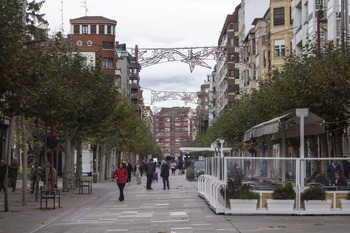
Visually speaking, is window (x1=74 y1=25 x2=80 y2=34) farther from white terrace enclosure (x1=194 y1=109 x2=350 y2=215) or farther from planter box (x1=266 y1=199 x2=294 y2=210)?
planter box (x1=266 y1=199 x2=294 y2=210)

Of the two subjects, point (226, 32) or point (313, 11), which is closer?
point (313, 11)

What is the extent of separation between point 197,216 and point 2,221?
5841 millimetres

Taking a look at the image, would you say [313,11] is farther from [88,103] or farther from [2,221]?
[2,221]

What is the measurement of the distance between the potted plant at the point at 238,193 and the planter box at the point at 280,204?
A: 41 centimetres

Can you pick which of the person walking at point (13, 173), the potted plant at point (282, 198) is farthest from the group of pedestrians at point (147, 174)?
the potted plant at point (282, 198)

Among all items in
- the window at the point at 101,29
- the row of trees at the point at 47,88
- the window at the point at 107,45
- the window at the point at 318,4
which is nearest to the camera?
the row of trees at the point at 47,88

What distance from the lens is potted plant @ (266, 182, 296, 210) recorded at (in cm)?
2489

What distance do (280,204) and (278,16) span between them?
53.8 meters

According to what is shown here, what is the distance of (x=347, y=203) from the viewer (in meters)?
24.8

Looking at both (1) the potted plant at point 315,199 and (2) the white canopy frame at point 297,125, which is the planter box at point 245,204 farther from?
(1) the potted plant at point 315,199

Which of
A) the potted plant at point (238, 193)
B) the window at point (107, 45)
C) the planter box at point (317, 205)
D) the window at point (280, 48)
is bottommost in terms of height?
the planter box at point (317, 205)

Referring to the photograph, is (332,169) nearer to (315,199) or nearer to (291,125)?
(315,199)

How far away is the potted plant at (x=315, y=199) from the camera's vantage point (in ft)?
81.7

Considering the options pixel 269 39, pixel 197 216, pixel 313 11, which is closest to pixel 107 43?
pixel 269 39
